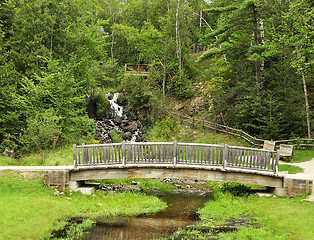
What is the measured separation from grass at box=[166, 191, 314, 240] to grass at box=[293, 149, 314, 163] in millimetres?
7331

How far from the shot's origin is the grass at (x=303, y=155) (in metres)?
20.0

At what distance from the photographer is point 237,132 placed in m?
27.2

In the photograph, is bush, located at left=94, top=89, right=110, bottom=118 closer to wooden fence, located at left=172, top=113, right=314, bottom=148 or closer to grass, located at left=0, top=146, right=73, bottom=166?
wooden fence, located at left=172, top=113, right=314, bottom=148

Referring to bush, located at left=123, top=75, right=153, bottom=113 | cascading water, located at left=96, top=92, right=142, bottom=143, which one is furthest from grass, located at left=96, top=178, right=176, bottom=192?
bush, located at left=123, top=75, right=153, bottom=113

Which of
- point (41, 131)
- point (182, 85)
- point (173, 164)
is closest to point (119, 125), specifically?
point (182, 85)

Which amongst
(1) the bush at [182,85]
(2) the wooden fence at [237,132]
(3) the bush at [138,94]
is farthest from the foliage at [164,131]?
(1) the bush at [182,85]

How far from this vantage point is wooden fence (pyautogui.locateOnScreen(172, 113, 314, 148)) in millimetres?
22641

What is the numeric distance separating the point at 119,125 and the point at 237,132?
13.6m

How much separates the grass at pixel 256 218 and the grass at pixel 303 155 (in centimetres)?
733

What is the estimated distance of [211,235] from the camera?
10742 mm

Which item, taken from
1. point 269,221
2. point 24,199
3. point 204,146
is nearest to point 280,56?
point 204,146

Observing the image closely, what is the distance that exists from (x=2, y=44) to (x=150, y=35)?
60.9 ft

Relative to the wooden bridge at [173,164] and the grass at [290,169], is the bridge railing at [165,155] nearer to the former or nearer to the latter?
the wooden bridge at [173,164]

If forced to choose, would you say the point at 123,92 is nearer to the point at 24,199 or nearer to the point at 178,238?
the point at 24,199
